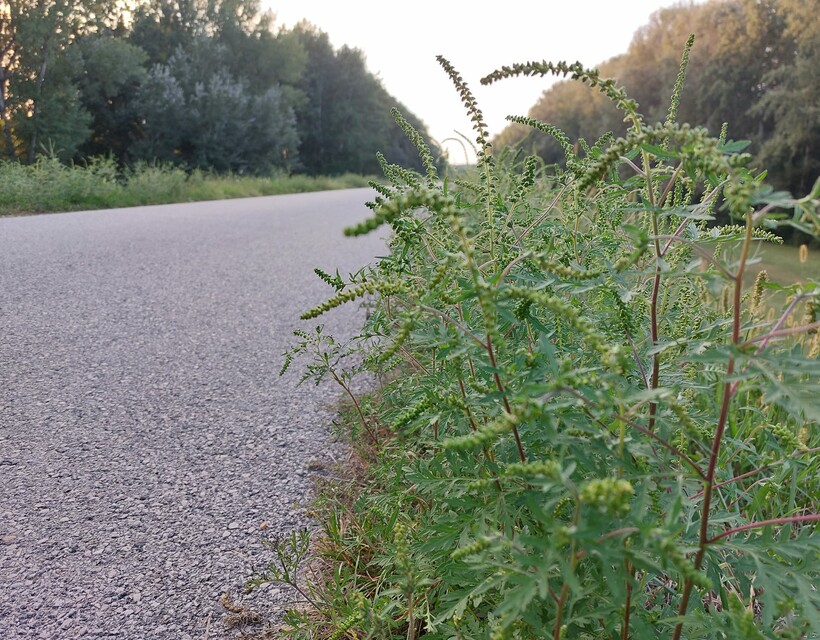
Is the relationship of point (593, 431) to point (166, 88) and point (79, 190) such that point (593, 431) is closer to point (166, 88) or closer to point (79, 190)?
point (79, 190)

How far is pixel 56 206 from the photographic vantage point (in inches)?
444

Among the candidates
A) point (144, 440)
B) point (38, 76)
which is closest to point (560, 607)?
point (144, 440)

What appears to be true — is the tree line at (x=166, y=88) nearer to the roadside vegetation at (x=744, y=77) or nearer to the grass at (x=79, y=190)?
the grass at (x=79, y=190)

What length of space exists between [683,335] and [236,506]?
1.86 m

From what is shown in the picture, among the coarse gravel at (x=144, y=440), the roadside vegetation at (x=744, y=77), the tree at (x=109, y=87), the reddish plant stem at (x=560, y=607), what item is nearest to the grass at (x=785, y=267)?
the roadside vegetation at (x=744, y=77)

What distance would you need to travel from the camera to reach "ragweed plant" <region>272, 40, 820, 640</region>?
100 centimetres

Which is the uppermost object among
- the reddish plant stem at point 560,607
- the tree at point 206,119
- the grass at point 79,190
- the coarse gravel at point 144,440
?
the tree at point 206,119

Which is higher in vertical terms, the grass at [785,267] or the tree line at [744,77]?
the tree line at [744,77]

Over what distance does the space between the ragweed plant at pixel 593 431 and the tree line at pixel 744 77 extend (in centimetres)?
1880

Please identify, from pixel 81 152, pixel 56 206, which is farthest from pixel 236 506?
pixel 81 152

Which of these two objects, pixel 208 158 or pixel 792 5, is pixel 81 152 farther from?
pixel 792 5

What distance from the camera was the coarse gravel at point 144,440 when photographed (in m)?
2.08

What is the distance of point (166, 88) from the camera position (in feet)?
90.5

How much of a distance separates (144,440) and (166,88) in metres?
28.5
